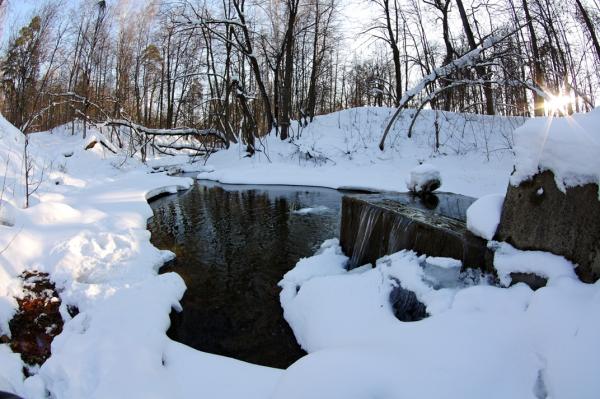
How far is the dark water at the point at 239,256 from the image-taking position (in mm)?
3682

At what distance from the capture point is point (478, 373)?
2119 millimetres

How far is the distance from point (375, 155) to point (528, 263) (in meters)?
11.9

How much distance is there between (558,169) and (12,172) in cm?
991

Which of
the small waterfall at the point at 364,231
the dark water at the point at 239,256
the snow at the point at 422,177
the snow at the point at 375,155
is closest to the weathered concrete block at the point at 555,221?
the small waterfall at the point at 364,231

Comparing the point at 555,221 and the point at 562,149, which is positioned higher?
the point at 562,149

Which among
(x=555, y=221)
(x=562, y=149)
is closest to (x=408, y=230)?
(x=555, y=221)

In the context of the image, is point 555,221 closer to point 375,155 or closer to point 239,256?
point 239,256

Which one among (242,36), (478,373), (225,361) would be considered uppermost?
(242,36)

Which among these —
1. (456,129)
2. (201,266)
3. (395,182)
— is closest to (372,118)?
(456,129)

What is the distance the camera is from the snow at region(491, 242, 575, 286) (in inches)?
99.9

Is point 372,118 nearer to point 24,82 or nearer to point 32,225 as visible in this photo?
point 32,225

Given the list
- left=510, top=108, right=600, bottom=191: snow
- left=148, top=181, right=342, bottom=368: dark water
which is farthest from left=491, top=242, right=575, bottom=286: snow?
left=148, top=181, right=342, bottom=368: dark water

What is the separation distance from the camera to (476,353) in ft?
7.32

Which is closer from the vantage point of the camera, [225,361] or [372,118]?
[225,361]
